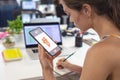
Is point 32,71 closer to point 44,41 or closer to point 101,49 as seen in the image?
point 44,41

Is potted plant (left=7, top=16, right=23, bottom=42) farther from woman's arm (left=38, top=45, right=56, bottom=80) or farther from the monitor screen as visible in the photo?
woman's arm (left=38, top=45, right=56, bottom=80)

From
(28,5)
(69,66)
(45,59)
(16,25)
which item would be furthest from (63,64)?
(28,5)

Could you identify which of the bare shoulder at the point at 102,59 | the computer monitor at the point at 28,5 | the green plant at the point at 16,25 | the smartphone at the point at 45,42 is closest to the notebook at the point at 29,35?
the green plant at the point at 16,25

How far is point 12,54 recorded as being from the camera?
1.61 m

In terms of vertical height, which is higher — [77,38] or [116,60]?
[116,60]

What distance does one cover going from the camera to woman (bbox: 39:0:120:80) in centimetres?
87

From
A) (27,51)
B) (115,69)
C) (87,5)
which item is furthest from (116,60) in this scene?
(27,51)

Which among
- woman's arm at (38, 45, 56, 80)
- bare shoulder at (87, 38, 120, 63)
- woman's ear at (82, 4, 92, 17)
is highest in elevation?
woman's ear at (82, 4, 92, 17)

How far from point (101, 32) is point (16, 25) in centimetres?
119

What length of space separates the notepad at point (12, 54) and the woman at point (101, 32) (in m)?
0.71

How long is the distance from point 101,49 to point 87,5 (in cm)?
20

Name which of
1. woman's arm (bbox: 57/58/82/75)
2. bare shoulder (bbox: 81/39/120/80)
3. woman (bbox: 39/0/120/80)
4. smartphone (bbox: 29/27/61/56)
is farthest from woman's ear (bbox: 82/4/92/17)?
woman's arm (bbox: 57/58/82/75)

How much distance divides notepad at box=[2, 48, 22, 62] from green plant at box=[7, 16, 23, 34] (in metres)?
0.34

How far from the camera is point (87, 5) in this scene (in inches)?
35.9
